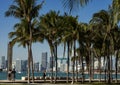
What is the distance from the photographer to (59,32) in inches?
2045

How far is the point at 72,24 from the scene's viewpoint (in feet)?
167

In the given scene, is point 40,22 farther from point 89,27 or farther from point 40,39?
point 89,27

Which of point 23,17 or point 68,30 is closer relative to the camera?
point 23,17

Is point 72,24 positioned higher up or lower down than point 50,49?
higher up

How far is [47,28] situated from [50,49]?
11.9ft

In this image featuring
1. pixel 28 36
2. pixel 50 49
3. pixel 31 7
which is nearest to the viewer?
pixel 31 7

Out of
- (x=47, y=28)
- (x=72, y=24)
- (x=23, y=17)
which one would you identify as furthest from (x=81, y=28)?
(x=23, y=17)

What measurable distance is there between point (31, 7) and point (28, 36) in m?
5.26

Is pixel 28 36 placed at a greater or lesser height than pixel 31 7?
lesser

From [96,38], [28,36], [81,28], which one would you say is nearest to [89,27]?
[81,28]

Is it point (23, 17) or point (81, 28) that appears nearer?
point (23, 17)

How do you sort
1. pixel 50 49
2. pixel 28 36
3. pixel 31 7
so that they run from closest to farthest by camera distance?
pixel 31 7 < pixel 28 36 < pixel 50 49

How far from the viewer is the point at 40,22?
168 feet

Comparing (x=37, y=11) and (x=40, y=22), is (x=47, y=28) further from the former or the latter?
(x=37, y=11)
